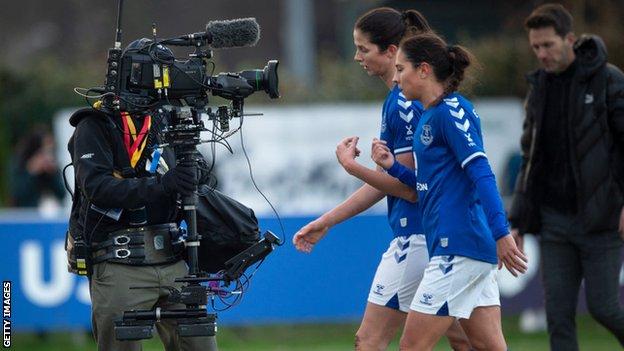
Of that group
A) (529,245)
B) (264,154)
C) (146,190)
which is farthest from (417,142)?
(264,154)

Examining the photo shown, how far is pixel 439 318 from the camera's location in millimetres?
6461

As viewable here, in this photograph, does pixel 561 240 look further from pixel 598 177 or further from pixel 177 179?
pixel 177 179

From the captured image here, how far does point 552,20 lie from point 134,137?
3053 millimetres

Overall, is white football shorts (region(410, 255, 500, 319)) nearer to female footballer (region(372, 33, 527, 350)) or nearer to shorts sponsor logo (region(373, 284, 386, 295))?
female footballer (region(372, 33, 527, 350))

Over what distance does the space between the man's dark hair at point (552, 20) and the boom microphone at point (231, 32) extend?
251cm

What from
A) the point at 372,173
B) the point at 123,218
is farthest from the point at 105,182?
the point at 372,173

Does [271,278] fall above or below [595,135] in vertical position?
below

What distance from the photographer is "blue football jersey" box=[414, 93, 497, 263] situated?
21.1 feet

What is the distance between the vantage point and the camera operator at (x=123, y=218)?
6.43 metres

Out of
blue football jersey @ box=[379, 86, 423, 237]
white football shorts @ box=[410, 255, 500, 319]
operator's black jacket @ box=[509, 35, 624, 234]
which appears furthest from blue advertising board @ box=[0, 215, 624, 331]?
white football shorts @ box=[410, 255, 500, 319]

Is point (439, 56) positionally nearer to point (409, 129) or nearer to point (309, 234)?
point (409, 129)

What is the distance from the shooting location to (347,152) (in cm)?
673

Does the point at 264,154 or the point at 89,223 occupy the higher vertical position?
the point at 89,223

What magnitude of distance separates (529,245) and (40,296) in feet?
14.0
